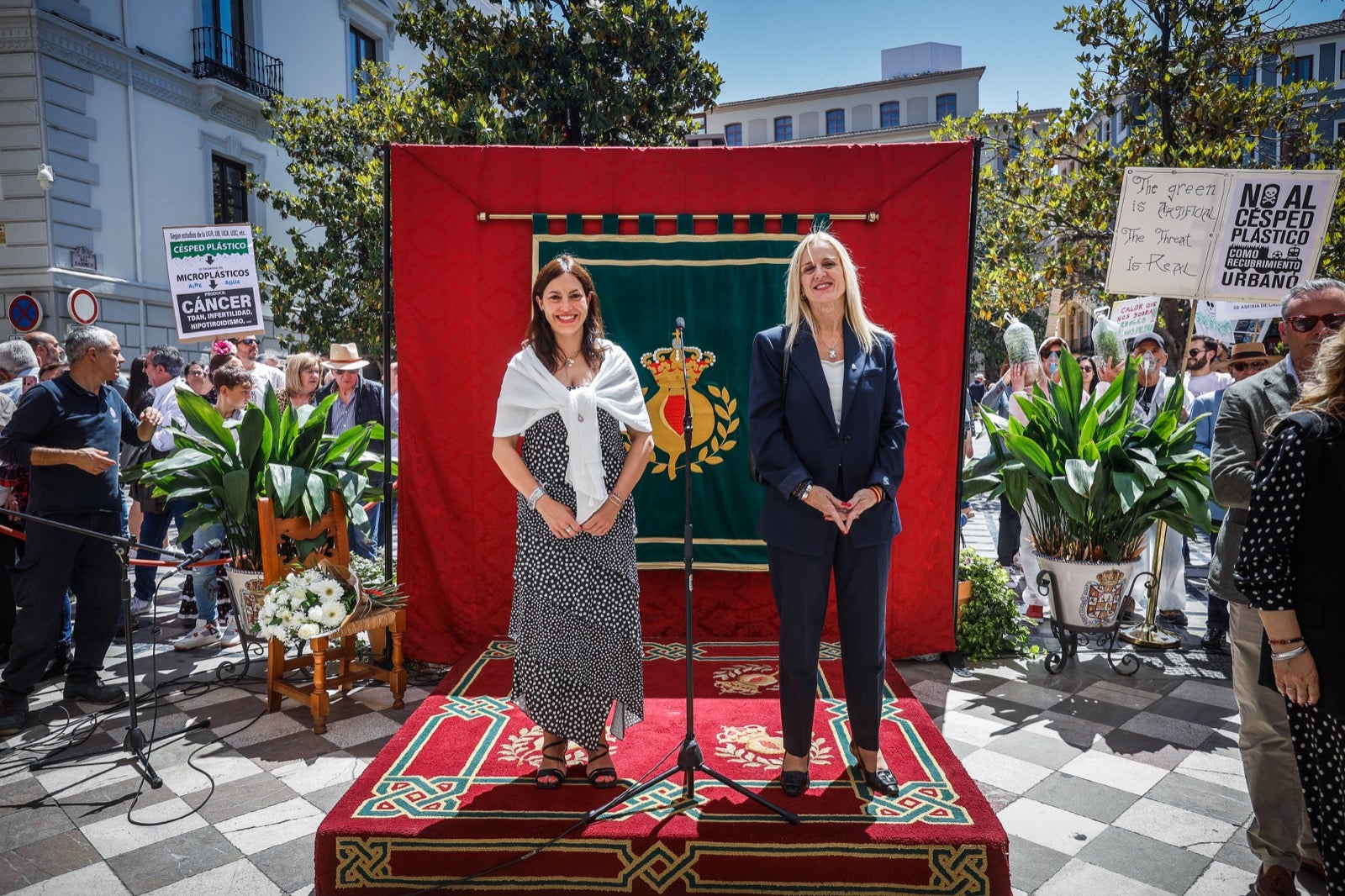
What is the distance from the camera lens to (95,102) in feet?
40.3

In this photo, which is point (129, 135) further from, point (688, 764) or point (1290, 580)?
point (1290, 580)

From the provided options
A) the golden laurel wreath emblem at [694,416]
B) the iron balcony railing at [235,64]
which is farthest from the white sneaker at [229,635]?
the iron balcony railing at [235,64]

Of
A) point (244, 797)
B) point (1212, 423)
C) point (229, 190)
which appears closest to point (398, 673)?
point (244, 797)

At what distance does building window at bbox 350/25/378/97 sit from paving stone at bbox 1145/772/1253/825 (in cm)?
1939

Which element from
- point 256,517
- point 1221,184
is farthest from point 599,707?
point 1221,184

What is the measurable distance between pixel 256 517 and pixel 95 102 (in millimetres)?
11544

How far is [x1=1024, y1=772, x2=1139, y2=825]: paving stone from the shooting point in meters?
3.01

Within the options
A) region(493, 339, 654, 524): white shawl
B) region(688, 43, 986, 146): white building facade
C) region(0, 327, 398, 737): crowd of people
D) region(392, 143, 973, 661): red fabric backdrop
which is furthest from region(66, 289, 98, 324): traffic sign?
region(688, 43, 986, 146): white building facade

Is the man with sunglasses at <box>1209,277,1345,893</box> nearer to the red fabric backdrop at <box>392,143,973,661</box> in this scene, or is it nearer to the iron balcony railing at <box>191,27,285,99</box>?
the red fabric backdrop at <box>392,143,973,661</box>

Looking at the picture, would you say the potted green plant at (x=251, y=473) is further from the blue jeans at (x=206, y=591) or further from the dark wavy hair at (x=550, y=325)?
the dark wavy hair at (x=550, y=325)

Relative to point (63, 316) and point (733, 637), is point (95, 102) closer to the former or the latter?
point (63, 316)

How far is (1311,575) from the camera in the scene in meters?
1.91

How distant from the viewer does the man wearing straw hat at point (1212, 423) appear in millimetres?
4785

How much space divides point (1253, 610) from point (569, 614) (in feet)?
6.73
